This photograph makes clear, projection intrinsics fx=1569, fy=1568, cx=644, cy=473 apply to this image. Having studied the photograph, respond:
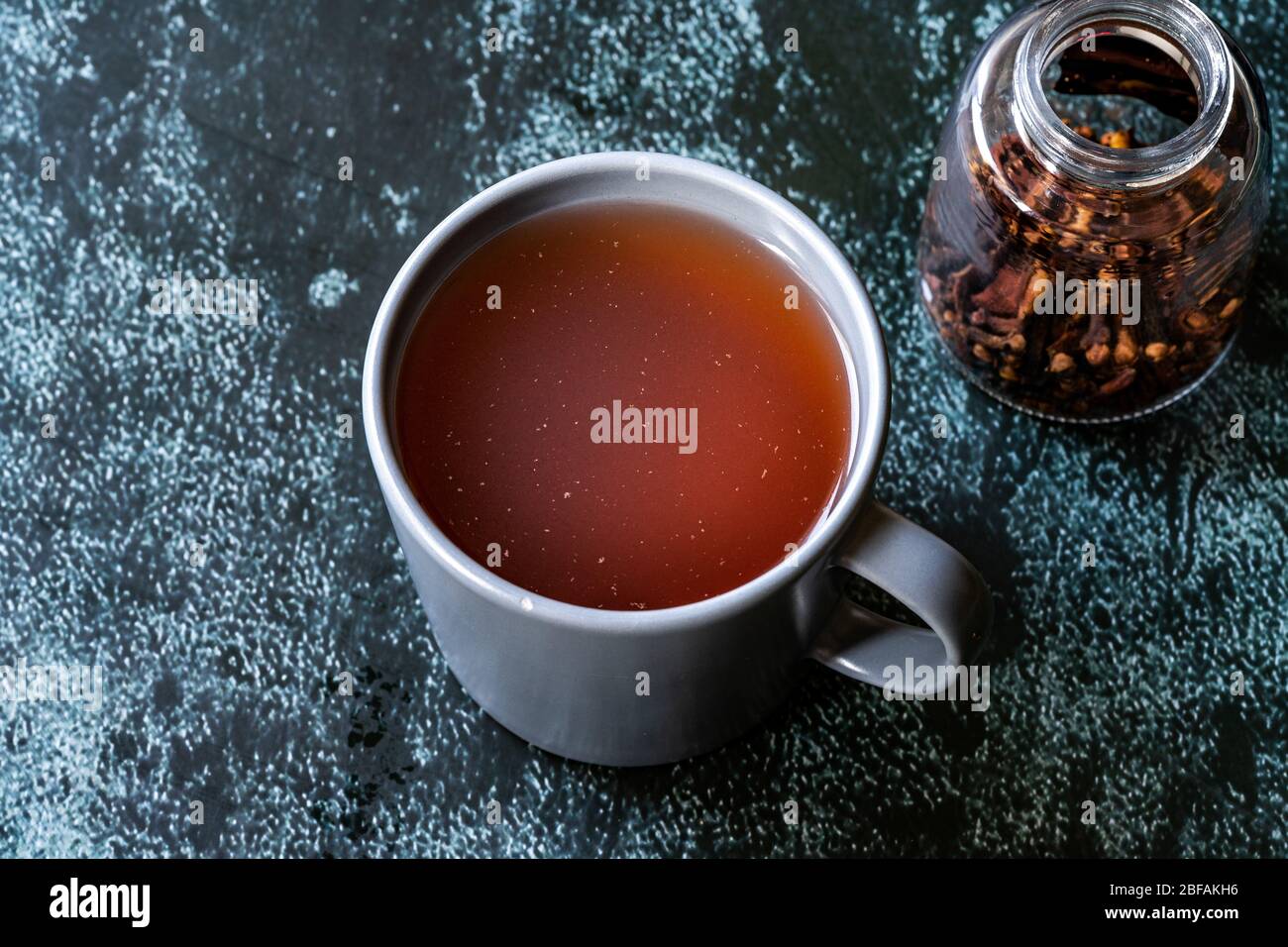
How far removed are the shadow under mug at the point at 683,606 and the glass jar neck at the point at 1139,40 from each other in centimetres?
12

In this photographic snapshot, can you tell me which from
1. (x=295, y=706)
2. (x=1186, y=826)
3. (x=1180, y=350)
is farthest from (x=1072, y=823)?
(x=295, y=706)

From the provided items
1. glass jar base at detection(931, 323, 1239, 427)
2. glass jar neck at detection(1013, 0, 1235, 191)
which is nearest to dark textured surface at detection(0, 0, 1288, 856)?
glass jar base at detection(931, 323, 1239, 427)

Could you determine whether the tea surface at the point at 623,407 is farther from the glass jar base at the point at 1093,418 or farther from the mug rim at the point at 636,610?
the glass jar base at the point at 1093,418

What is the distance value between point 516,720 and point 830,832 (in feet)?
0.49

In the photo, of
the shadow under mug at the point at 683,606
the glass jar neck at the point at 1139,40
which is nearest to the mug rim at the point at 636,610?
the shadow under mug at the point at 683,606

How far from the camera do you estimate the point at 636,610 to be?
1.79 feet

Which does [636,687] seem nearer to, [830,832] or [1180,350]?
[830,832]

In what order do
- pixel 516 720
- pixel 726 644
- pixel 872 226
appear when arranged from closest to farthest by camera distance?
1. pixel 726 644
2. pixel 516 720
3. pixel 872 226

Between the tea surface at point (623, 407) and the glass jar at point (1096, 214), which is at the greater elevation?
the glass jar at point (1096, 214)

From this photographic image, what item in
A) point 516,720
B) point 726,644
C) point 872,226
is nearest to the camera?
point 726,644

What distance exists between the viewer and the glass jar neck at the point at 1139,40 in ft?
2.05

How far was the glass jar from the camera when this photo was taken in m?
0.65

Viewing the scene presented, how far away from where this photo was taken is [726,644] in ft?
1.84

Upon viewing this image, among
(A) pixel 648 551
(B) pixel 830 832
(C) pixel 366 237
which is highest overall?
(C) pixel 366 237
